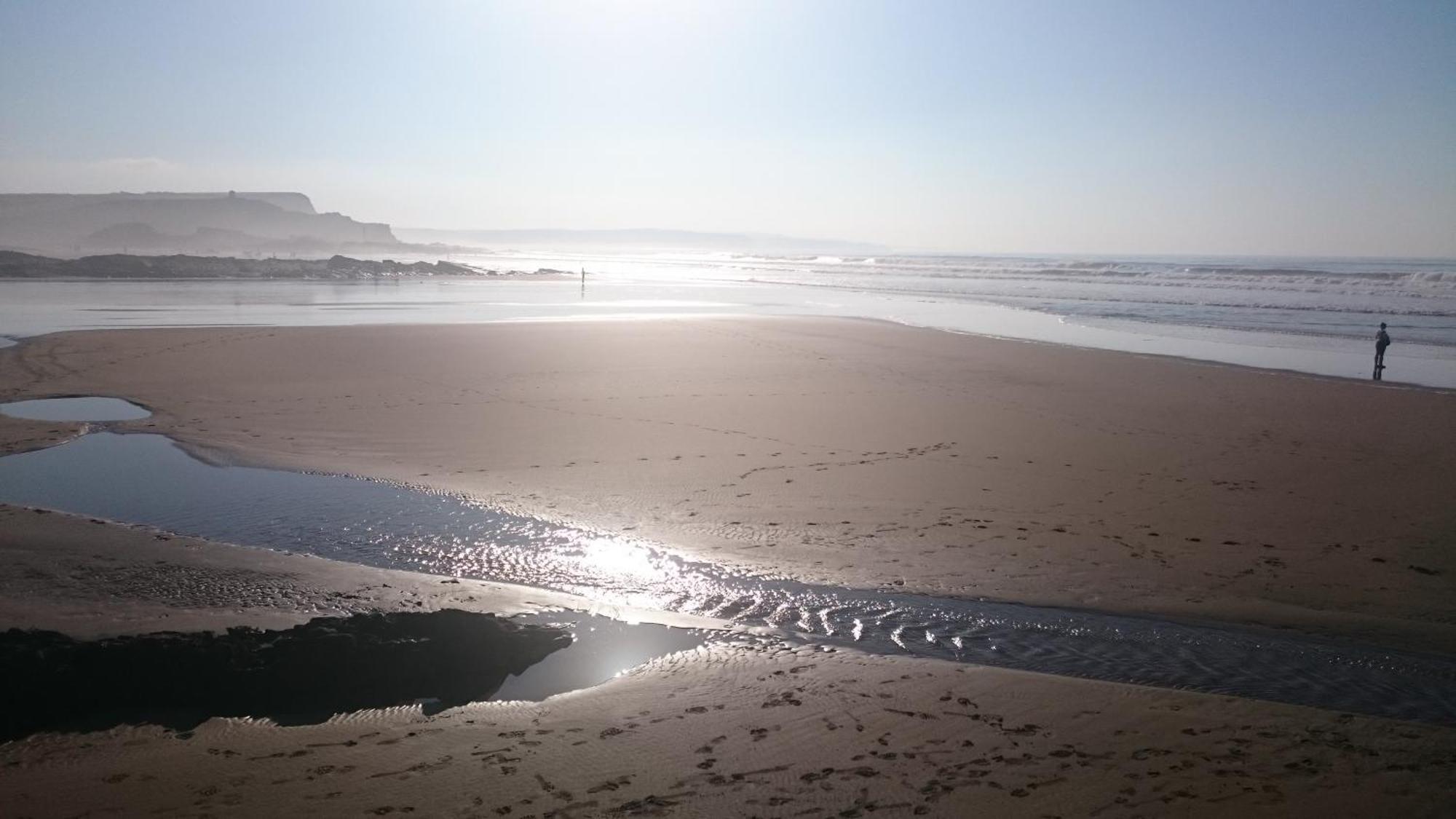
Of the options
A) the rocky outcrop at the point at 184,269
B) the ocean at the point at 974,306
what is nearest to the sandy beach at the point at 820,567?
the ocean at the point at 974,306

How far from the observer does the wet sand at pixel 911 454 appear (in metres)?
6.91

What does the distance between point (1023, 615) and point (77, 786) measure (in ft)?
17.8

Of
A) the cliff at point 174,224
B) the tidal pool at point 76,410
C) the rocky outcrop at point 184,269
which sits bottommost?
the tidal pool at point 76,410

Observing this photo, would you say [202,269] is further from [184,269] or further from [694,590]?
[694,590]

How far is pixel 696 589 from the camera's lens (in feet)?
21.2

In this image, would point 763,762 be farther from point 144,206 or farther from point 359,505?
point 144,206

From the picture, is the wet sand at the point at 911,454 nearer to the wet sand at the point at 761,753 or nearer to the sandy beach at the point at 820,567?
the sandy beach at the point at 820,567

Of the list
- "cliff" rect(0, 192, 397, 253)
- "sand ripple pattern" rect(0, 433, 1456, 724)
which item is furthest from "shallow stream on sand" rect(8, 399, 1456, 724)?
"cliff" rect(0, 192, 397, 253)

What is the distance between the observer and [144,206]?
483 ft

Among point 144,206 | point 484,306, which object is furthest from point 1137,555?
point 144,206

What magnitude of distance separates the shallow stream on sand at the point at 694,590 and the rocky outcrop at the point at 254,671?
1.25 meters

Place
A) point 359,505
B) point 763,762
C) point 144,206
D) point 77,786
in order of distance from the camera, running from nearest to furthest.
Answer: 1. point 77,786
2. point 763,762
3. point 359,505
4. point 144,206

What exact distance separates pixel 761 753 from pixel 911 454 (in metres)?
6.67

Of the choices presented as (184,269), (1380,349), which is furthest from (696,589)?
(184,269)
